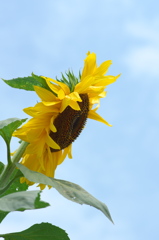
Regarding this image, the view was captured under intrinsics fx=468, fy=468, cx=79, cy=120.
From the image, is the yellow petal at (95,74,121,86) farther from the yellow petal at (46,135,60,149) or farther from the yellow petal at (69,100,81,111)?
the yellow petal at (46,135,60,149)

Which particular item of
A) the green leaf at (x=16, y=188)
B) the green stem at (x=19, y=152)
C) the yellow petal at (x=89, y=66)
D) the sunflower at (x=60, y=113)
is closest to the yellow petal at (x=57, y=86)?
the sunflower at (x=60, y=113)

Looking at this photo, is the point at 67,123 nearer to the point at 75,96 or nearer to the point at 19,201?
the point at 75,96

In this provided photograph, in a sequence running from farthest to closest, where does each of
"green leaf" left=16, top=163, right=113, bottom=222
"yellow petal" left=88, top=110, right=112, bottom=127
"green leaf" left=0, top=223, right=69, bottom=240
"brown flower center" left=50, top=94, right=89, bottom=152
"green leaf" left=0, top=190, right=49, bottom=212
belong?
"yellow petal" left=88, top=110, right=112, bottom=127 → "brown flower center" left=50, top=94, right=89, bottom=152 → "green leaf" left=0, top=223, right=69, bottom=240 → "green leaf" left=16, top=163, right=113, bottom=222 → "green leaf" left=0, top=190, right=49, bottom=212

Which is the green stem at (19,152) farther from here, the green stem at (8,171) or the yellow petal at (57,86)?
the yellow petal at (57,86)

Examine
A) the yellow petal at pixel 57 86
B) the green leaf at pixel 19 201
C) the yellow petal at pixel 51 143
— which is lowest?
the green leaf at pixel 19 201

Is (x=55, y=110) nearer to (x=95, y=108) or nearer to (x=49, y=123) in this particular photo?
(x=49, y=123)

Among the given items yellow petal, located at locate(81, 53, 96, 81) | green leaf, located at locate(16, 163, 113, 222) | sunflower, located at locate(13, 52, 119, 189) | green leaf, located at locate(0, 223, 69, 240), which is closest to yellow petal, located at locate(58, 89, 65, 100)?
sunflower, located at locate(13, 52, 119, 189)

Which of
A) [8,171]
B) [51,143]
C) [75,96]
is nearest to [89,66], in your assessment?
[75,96]
